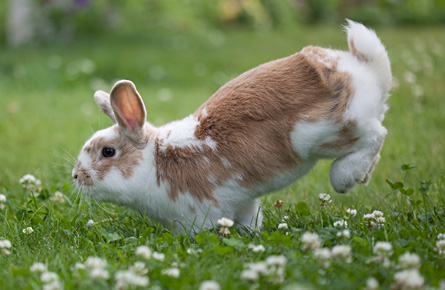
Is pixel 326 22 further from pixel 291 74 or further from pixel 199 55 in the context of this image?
pixel 291 74

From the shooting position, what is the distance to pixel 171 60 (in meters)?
10.6

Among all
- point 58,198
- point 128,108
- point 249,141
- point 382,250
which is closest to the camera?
point 382,250

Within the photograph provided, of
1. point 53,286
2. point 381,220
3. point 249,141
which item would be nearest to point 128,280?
point 53,286

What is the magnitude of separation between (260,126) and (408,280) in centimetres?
134

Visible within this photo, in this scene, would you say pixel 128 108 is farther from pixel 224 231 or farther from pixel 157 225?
pixel 224 231

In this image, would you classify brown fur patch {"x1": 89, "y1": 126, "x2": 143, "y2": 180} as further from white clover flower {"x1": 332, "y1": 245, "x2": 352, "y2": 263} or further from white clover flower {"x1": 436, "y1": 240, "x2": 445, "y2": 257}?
white clover flower {"x1": 436, "y1": 240, "x2": 445, "y2": 257}

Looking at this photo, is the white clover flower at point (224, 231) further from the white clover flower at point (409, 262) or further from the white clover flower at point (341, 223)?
the white clover flower at point (409, 262)

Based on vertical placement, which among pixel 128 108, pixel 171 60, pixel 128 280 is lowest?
pixel 171 60

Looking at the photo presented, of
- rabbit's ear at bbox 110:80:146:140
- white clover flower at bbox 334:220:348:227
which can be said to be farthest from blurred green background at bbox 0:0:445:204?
white clover flower at bbox 334:220:348:227

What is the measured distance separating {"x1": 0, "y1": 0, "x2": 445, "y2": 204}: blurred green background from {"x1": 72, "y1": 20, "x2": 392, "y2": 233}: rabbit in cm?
62

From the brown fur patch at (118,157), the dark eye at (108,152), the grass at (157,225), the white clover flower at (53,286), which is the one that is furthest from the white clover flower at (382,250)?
the dark eye at (108,152)

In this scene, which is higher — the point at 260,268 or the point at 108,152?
the point at 108,152

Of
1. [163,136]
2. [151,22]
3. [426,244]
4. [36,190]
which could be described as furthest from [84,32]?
[426,244]

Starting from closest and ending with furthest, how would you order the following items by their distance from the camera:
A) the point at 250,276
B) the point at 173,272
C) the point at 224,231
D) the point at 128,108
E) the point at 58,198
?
the point at 250,276 < the point at 173,272 < the point at 224,231 < the point at 128,108 < the point at 58,198
